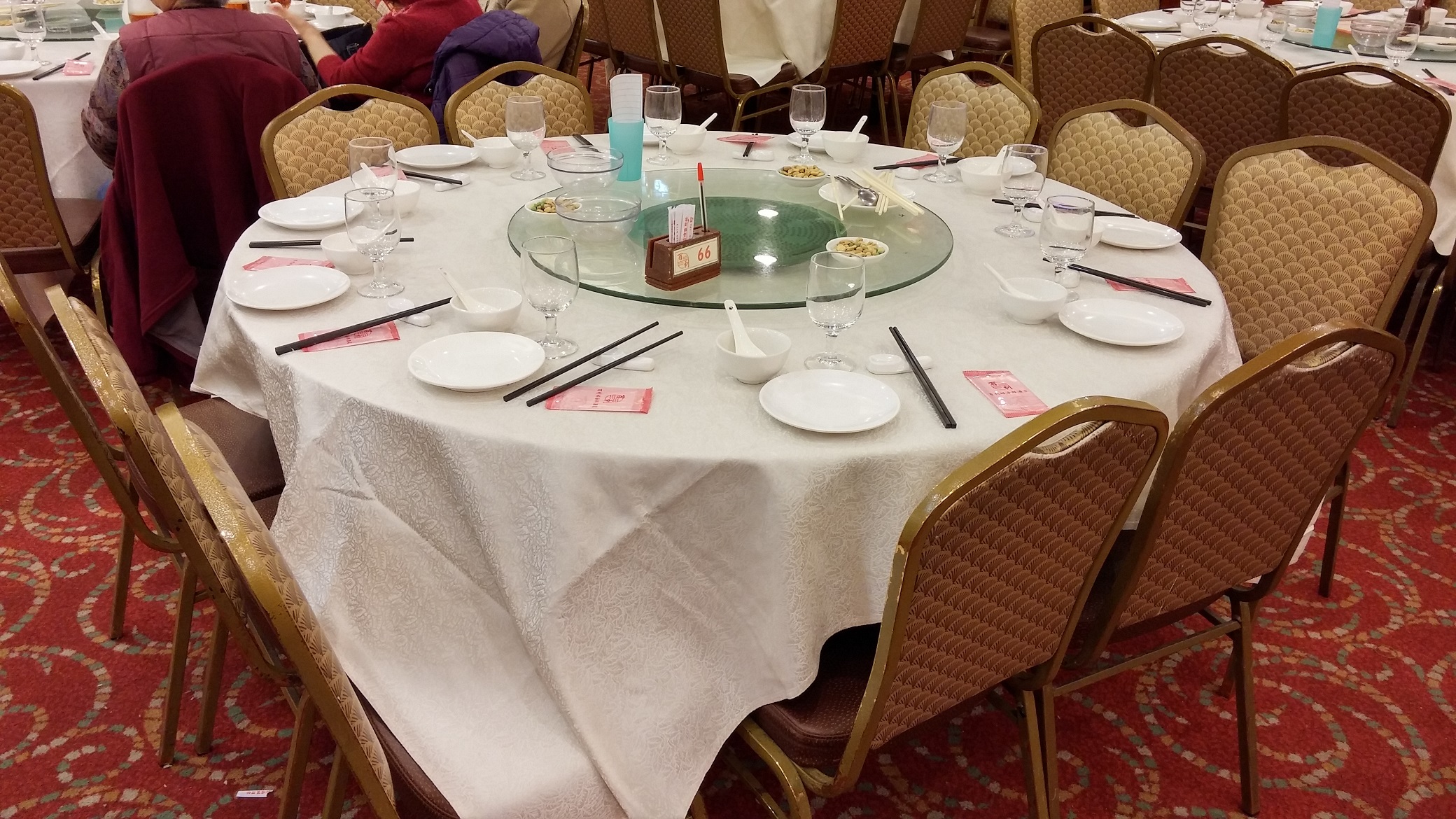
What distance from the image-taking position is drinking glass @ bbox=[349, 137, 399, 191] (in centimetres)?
207

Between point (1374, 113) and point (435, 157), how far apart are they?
286cm

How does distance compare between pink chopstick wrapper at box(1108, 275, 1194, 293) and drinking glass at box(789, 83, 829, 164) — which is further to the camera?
drinking glass at box(789, 83, 829, 164)

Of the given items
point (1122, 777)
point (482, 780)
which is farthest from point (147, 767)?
point (1122, 777)

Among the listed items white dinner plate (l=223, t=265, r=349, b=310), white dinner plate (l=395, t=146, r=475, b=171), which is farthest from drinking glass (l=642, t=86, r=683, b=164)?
white dinner plate (l=223, t=265, r=349, b=310)

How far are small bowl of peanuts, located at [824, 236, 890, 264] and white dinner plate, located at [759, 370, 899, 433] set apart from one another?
55 cm

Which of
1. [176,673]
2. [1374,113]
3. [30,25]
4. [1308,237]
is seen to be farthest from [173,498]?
[1374,113]

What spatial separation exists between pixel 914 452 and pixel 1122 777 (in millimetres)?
1028

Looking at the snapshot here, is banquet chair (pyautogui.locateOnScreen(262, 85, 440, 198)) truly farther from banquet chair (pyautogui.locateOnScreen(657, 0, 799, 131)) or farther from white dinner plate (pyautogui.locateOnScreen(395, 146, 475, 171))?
banquet chair (pyautogui.locateOnScreen(657, 0, 799, 131))

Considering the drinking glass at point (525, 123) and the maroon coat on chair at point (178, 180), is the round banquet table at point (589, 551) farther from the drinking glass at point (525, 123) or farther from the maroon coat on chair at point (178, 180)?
the maroon coat on chair at point (178, 180)

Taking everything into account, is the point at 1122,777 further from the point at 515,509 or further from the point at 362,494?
the point at 362,494

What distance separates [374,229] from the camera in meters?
1.88

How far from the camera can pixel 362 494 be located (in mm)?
1576

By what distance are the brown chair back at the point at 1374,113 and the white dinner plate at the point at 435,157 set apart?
95.4 inches

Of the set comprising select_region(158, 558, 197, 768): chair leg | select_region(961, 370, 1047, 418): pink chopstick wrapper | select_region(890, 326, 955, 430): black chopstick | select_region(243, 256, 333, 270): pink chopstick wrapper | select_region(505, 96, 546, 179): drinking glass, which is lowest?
select_region(158, 558, 197, 768): chair leg
